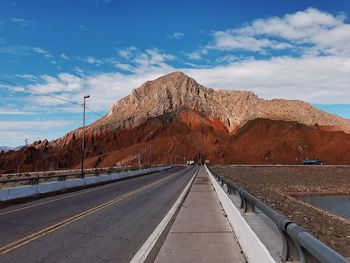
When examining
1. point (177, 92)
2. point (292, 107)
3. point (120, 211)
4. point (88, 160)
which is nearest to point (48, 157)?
point (88, 160)

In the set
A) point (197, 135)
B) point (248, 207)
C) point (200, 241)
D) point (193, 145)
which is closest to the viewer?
point (200, 241)

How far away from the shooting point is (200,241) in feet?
33.1

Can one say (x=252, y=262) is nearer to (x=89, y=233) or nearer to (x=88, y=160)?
(x=89, y=233)

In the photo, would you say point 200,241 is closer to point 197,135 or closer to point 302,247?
point 302,247

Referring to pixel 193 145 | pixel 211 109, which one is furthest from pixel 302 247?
pixel 211 109

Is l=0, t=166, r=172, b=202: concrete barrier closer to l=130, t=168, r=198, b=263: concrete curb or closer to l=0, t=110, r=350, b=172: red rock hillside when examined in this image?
l=130, t=168, r=198, b=263: concrete curb

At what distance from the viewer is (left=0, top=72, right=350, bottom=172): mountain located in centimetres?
14500

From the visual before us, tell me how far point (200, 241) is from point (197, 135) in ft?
519

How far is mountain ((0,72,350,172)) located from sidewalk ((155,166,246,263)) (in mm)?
126615

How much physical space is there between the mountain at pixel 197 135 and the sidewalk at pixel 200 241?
127m

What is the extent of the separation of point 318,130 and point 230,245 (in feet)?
488

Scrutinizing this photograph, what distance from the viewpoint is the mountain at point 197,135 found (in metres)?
145

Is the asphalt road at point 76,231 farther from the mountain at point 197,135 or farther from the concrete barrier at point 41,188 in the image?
the mountain at point 197,135

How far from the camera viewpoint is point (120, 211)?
1589 centimetres
